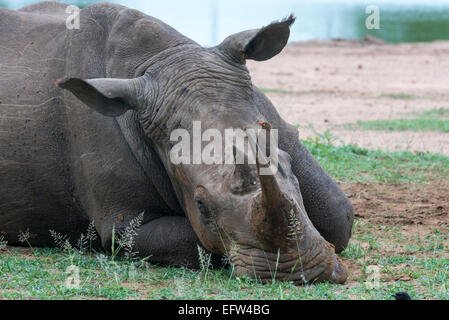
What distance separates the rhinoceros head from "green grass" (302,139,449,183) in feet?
9.07

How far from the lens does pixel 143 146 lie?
6035mm

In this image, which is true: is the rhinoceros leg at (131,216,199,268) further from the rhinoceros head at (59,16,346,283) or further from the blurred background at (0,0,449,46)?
the blurred background at (0,0,449,46)

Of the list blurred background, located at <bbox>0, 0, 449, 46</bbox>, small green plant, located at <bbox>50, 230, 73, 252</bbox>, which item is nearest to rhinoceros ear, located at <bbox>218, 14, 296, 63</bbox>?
small green plant, located at <bbox>50, 230, 73, 252</bbox>

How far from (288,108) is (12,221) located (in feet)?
25.0

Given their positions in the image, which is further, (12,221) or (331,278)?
(12,221)

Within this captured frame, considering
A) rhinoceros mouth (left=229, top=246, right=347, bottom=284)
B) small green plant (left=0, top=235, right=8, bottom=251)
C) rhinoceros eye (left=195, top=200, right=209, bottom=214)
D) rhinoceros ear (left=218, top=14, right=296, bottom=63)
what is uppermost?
rhinoceros ear (left=218, top=14, right=296, bottom=63)

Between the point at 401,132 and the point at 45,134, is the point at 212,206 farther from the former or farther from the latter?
the point at 401,132

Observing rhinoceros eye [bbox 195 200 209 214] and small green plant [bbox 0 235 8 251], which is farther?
small green plant [bbox 0 235 8 251]

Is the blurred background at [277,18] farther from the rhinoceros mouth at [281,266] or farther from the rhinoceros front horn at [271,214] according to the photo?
the rhinoceros front horn at [271,214]

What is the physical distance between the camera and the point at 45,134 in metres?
6.37

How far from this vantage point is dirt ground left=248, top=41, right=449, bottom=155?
1148 centimetres

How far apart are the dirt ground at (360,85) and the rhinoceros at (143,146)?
4.86 meters

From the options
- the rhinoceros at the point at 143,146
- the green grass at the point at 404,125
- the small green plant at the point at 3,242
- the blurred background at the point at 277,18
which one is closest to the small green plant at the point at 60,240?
the rhinoceros at the point at 143,146

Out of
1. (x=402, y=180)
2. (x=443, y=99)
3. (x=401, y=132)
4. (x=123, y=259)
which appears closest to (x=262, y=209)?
(x=123, y=259)
